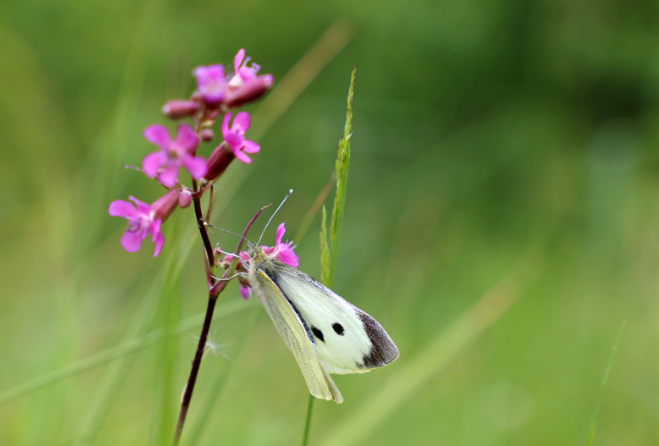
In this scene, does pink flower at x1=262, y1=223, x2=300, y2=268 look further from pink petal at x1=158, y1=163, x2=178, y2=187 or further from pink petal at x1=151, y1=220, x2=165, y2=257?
pink petal at x1=158, y1=163, x2=178, y2=187

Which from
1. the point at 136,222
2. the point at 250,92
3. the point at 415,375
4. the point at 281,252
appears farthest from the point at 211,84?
the point at 415,375

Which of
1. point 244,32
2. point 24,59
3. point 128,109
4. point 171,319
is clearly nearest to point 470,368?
point 128,109

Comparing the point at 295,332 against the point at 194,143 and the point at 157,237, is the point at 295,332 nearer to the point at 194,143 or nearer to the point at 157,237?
the point at 157,237

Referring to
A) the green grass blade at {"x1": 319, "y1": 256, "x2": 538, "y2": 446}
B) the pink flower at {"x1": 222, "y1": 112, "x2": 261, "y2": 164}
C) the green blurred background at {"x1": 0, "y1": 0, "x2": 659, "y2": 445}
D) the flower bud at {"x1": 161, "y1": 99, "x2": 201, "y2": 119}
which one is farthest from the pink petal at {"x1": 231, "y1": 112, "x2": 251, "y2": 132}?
the green blurred background at {"x1": 0, "y1": 0, "x2": 659, "y2": 445}

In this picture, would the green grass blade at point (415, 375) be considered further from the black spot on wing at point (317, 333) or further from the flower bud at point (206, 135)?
the flower bud at point (206, 135)

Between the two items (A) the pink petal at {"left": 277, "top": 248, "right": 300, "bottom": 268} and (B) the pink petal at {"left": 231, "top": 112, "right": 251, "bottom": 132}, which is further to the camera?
(A) the pink petal at {"left": 277, "top": 248, "right": 300, "bottom": 268}

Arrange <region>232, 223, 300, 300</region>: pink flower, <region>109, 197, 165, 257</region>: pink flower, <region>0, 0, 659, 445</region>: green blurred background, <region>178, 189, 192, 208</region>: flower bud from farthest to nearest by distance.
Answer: <region>0, 0, 659, 445</region>: green blurred background < <region>232, 223, 300, 300</region>: pink flower < <region>109, 197, 165, 257</region>: pink flower < <region>178, 189, 192, 208</region>: flower bud

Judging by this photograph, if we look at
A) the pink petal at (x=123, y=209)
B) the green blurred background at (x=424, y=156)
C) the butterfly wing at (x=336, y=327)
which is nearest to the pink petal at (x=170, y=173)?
the pink petal at (x=123, y=209)

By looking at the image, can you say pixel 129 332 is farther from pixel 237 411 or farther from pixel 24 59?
pixel 24 59

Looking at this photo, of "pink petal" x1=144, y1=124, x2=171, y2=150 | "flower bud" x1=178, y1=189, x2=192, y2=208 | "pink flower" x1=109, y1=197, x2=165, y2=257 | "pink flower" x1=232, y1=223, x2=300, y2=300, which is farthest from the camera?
"pink flower" x1=232, y1=223, x2=300, y2=300
